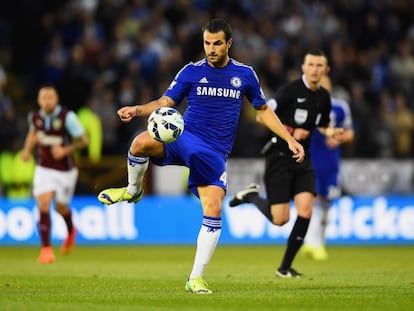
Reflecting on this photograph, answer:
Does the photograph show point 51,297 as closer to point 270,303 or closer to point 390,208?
point 270,303

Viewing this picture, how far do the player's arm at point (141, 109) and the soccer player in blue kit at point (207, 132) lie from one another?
1 centimetres

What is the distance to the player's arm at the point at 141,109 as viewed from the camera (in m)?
9.91

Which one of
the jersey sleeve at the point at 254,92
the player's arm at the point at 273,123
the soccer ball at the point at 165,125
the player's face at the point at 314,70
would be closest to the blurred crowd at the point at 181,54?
the player's face at the point at 314,70

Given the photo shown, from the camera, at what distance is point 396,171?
74.3 ft

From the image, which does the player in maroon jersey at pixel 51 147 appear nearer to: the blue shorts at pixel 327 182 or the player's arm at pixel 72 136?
the player's arm at pixel 72 136

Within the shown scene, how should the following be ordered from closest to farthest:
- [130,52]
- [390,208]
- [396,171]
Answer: [390,208], [396,171], [130,52]

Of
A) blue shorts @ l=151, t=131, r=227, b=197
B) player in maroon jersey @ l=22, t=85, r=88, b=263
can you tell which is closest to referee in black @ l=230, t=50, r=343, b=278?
blue shorts @ l=151, t=131, r=227, b=197

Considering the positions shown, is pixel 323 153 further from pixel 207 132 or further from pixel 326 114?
pixel 207 132

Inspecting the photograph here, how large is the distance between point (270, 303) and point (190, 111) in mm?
2210

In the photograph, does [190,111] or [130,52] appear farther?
[130,52]

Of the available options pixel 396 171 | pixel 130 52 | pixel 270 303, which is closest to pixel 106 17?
pixel 130 52

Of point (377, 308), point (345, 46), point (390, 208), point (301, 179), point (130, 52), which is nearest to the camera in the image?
point (377, 308)

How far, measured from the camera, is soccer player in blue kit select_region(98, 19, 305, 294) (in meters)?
10.4

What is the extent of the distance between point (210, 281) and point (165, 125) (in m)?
2.77
